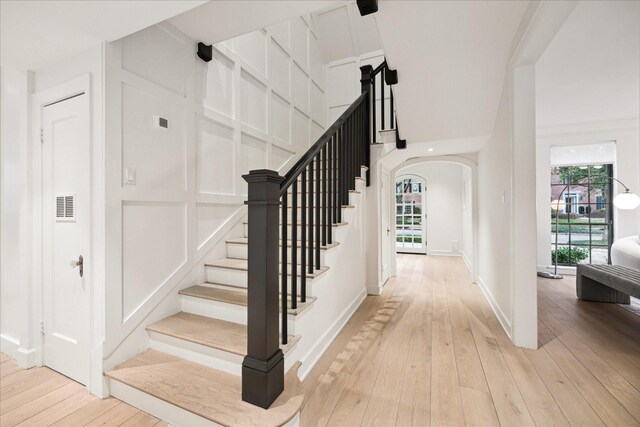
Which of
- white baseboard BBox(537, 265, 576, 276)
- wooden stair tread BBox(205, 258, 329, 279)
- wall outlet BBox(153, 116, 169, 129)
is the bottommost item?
white baseboard BBox(537, 265, 576, 276)

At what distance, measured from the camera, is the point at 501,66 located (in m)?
2.45

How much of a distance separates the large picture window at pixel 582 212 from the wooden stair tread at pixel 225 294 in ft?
17.1

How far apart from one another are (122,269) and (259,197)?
44.9 inches

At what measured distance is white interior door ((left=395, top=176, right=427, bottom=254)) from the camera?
26.0ft

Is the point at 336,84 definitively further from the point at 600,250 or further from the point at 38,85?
the point at 600,250

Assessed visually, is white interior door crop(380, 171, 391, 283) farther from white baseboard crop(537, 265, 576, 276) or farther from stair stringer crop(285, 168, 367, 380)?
white baseboard crop(537, 265, 576, 276)

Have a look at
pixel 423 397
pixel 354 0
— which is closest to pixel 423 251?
pixel 423 397

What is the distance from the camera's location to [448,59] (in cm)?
242

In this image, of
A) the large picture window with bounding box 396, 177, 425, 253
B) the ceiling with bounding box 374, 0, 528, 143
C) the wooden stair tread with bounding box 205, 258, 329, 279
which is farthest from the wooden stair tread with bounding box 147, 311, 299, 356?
the large picture window with bounding box 396, 177, 425, 253

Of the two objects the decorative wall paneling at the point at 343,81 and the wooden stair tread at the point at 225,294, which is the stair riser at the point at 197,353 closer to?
the wooden stair tread at the point at 225,294

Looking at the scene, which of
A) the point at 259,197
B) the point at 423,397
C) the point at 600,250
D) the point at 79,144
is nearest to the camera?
→ the point at 259,197

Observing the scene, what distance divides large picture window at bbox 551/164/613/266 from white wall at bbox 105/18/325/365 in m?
A: 5.36

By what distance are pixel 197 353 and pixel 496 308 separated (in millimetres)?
3014

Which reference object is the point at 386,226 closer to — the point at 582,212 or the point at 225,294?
the point at 225,294
